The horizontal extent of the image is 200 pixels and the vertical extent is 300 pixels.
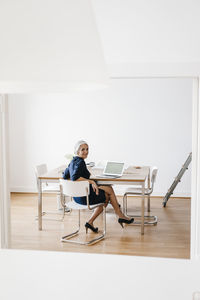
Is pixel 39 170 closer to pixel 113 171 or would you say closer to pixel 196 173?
pixel 113 171

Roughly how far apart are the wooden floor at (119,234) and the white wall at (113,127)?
118 cm

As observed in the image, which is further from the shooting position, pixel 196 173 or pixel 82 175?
pixel 82 175

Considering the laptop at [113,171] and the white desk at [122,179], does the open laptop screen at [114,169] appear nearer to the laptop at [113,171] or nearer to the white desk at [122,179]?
the laptop at [113,171]

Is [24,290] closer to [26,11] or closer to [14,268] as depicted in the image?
[14,268]

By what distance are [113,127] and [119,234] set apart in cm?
301

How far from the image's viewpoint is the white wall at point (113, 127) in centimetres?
752

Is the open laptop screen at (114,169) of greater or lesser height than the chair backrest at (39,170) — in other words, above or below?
above

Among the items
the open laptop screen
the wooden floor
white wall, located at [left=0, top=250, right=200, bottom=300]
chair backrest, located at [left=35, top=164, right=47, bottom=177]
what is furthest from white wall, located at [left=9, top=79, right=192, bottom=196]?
white wall, located at [left=0, top=250, right=200, bottom=300]

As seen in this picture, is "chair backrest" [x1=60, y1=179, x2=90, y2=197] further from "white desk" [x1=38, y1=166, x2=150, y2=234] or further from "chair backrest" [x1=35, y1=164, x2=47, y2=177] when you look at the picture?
"chair backrest" [x1=35, y1=164, x2=47, y2=177]

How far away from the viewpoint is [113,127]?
770cm

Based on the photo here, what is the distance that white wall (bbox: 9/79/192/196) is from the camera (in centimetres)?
752

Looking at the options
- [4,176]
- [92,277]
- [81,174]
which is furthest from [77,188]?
[92,277]

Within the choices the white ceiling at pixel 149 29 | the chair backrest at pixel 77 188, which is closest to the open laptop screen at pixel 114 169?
the chair backrest at pixel 77 188

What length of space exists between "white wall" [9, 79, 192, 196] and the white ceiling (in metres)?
4.01
